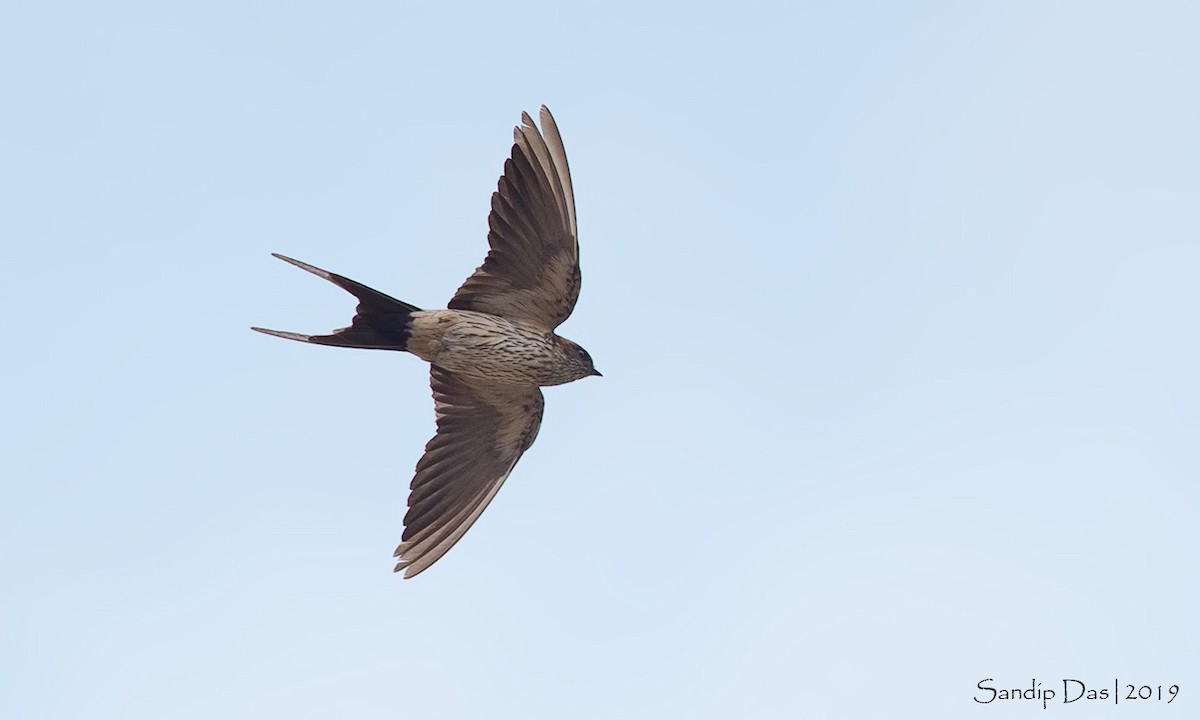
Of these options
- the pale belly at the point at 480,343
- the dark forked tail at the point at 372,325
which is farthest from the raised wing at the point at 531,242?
the dark forked tail at the point at 372,325

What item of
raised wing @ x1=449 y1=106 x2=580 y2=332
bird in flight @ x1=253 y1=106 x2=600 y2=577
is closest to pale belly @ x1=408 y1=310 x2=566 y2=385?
bird in flight @ x1=253 y1=106 x2=600 y2=577

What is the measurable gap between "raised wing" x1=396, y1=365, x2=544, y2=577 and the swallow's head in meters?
0.42

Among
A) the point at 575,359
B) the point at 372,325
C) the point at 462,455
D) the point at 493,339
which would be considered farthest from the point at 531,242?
the point at 462,455

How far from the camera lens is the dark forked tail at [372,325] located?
936cm

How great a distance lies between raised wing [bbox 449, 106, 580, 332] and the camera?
9133 mm

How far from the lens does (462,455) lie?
403 inches

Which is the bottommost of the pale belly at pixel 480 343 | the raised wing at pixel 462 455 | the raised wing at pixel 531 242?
the raised wing at pixel 462 455

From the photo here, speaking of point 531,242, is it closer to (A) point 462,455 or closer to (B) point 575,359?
(B) point 575,359

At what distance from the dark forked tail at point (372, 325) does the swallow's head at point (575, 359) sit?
3.10 ft

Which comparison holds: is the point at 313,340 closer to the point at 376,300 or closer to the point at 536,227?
the point at 376,300

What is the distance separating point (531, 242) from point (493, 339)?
674 mm

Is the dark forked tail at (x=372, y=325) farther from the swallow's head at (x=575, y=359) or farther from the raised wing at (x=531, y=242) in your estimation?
the swallow's head at (x=575, y=359)

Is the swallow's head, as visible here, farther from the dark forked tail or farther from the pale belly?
the dark forked tail

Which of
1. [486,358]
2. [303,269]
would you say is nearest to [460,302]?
[486,358]
